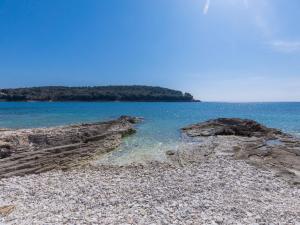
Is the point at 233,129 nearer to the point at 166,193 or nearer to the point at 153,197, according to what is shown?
the point at 166,193

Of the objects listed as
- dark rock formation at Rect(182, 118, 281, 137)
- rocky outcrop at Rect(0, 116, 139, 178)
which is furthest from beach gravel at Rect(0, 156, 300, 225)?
dark rock formation at Rect(182, 118, 281, 137)

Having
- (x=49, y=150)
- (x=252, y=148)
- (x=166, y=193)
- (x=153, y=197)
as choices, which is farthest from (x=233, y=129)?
(x=153, y=197)

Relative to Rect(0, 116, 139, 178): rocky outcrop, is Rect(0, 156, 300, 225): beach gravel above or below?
above

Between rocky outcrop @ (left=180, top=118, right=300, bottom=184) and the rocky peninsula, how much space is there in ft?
0.41

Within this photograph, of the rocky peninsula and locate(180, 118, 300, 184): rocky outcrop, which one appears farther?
locate(180, 118, 300, 184): rocky outcrop

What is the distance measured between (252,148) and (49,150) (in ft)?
49.5

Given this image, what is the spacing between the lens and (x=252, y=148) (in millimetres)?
26234

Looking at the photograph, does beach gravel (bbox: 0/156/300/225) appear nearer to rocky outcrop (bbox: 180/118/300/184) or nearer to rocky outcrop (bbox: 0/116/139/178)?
rocky outcrop (bbox: 0/116/139/178)

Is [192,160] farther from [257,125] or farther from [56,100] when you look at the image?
[56,100]

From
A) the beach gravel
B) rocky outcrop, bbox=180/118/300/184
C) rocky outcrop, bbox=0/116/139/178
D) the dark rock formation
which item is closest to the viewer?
the beach gravel

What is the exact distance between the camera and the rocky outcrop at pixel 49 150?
62.6ft

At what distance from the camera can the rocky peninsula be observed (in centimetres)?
1115

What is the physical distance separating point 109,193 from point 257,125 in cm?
2842

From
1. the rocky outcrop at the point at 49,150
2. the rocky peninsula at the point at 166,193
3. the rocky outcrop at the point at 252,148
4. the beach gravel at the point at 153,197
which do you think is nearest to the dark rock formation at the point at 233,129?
the rocky outcrop at the point at 252,148
